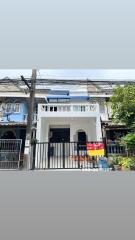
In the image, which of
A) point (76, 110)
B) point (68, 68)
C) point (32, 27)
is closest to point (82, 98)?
point (76, 110)

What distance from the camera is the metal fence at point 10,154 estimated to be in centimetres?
790

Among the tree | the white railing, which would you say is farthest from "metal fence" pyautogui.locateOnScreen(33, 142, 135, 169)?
the white railing

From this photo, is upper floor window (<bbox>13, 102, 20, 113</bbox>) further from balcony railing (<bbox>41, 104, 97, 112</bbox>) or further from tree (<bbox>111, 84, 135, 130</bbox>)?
tree (<bbox>111, 84, 135, 130</bbox>)

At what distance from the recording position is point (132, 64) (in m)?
3.17

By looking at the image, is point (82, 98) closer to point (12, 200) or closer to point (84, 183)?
point (84, 183)

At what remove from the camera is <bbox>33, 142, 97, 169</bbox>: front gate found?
7.20m

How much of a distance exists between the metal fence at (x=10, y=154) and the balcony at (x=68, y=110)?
8.44 ft

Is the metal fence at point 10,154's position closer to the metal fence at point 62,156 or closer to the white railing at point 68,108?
the metal fence at point 62,156

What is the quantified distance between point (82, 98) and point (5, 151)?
20.2 ft

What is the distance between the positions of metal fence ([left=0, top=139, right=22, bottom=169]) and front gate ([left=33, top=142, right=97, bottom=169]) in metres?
0.82

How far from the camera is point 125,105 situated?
7508mm

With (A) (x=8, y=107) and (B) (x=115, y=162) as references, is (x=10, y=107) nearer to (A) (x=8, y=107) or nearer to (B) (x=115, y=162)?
(A) (x=8, y=107)

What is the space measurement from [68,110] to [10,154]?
13.0 feet

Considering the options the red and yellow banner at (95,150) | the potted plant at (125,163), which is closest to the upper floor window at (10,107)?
the red and yellow banner at (95,150)
